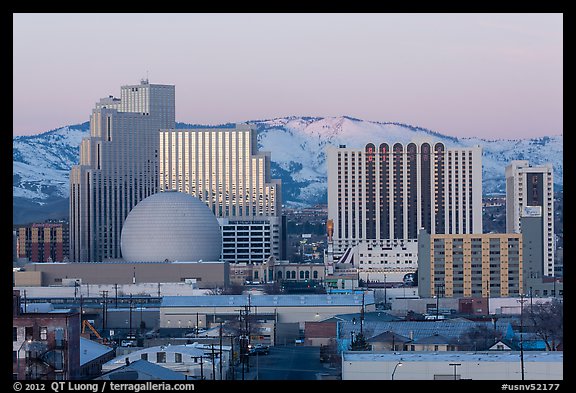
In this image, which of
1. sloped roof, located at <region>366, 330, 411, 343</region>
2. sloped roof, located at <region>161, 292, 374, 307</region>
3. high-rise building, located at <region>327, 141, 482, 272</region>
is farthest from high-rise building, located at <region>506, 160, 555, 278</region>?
sloped roof, located at <region>366, 330, 411, 343</region>

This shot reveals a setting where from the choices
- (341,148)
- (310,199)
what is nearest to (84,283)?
(341,148)

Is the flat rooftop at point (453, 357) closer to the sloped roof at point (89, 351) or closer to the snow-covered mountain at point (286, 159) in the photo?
the sloped roof at point (89, 351)

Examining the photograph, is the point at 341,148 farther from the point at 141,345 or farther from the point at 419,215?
the point at 141,345

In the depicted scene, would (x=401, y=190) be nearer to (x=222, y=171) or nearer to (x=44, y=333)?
(x=222, y=171)

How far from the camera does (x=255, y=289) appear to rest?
2859 inches

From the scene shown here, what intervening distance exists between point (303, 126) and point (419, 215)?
95.5 metres

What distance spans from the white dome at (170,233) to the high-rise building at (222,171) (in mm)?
15596

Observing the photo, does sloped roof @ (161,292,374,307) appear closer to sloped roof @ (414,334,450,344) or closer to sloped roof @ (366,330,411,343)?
sloped roof @ (366,330,411,343)

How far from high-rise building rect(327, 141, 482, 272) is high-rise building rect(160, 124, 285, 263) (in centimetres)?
450

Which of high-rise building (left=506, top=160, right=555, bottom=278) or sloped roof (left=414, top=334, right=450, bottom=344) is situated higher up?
high-rise building (left=506, top=160, right=555, bottom=278)

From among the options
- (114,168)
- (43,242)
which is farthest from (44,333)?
(43,242)

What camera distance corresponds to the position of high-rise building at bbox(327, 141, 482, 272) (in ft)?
338

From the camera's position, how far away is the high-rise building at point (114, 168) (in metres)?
97.2

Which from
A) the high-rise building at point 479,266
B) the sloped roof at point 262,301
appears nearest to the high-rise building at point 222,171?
the high-rise building at point 479,266
